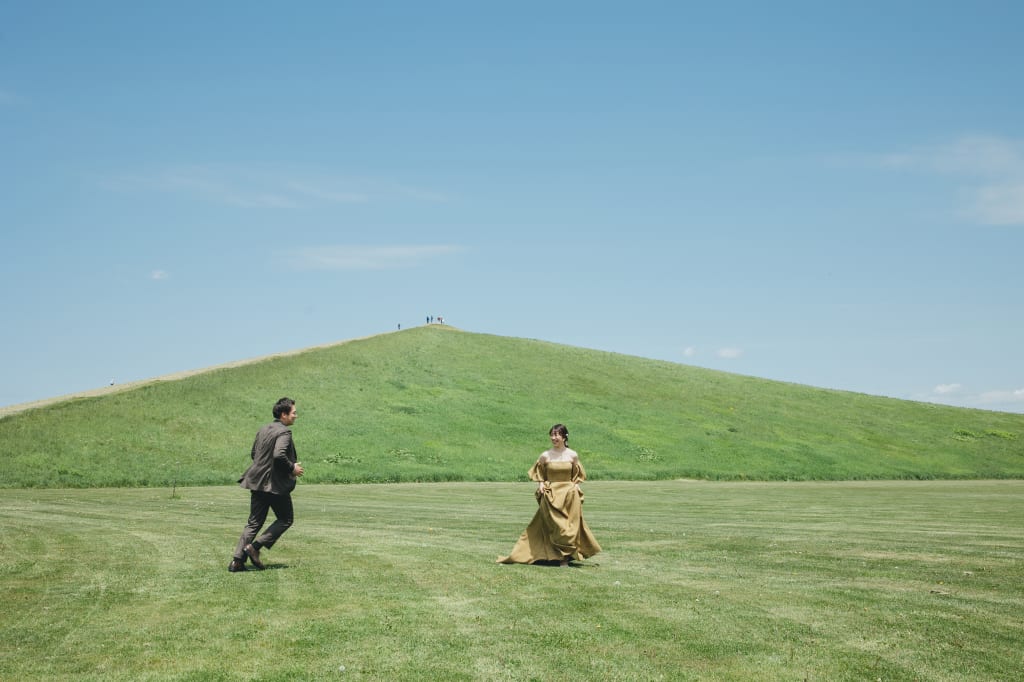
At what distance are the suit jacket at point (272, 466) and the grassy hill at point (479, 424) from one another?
124ft

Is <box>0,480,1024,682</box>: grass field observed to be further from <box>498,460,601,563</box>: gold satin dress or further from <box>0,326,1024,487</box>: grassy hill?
<box>0,326,1024,487</box>: grassy hill

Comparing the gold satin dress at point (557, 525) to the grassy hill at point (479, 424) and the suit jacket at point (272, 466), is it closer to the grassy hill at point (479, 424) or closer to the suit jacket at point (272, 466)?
the suit jacket at point (272, 466)

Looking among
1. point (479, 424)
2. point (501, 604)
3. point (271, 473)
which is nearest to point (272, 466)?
point (271, 473)

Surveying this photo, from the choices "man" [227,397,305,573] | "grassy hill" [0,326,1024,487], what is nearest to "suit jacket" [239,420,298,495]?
"man" [227,397,305,573]

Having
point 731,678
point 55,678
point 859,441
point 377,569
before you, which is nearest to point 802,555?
point 377,569

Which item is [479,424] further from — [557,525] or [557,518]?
[557,525]

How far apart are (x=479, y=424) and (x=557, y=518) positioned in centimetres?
5461

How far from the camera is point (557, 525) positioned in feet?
60.0

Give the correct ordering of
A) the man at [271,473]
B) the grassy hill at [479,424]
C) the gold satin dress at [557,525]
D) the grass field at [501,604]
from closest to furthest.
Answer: the grass field at [501,604] → the man at [271,473] → the gold satin dress at [557,525] → the grassy hill at [479,424]

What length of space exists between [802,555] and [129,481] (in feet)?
138

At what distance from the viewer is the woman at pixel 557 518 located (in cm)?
1816

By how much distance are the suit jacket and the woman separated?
455cm

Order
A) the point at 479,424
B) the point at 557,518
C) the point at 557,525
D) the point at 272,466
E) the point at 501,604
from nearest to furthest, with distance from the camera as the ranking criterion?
1. the point at 501,604
2. the point at 272,466
3. the point at 557,525
4. the point at 557,518
5. the point at 479,424

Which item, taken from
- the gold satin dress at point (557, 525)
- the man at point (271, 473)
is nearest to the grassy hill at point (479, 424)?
the man at point (271, 473)
